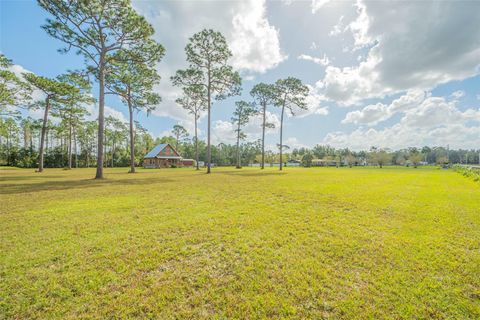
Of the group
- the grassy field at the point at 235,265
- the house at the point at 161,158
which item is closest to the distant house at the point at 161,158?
the house at the point at 161,158

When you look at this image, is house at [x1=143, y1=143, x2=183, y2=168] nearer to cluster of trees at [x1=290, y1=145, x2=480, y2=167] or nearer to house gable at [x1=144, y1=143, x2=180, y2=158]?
house gable at [x1=144, y1=143, x2=180, y2=158]

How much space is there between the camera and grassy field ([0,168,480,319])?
246 cm

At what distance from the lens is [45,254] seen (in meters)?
3.59

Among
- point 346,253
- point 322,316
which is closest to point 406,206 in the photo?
point 346,253

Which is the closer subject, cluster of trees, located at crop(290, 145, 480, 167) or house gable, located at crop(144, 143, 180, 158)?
house gable, located at crop(144, 143, 180, 158)

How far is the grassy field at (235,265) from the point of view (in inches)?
97.0

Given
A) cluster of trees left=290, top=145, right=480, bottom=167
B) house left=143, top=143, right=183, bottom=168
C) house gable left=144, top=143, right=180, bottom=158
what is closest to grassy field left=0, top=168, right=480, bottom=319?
house left=143, top=143, right=183, bottom=168

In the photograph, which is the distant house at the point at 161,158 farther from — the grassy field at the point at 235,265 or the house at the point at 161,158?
the grassy field at the point at 235,265

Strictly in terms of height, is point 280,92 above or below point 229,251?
above

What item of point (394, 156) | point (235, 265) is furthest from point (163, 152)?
point (394, 156)

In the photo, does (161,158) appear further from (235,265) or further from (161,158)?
(235,265)

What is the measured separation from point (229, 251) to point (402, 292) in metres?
2.76

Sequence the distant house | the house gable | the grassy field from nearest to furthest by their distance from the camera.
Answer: the grassy field < the distant house < the house gable

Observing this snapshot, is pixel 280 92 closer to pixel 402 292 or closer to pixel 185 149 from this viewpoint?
pixel 402 292
